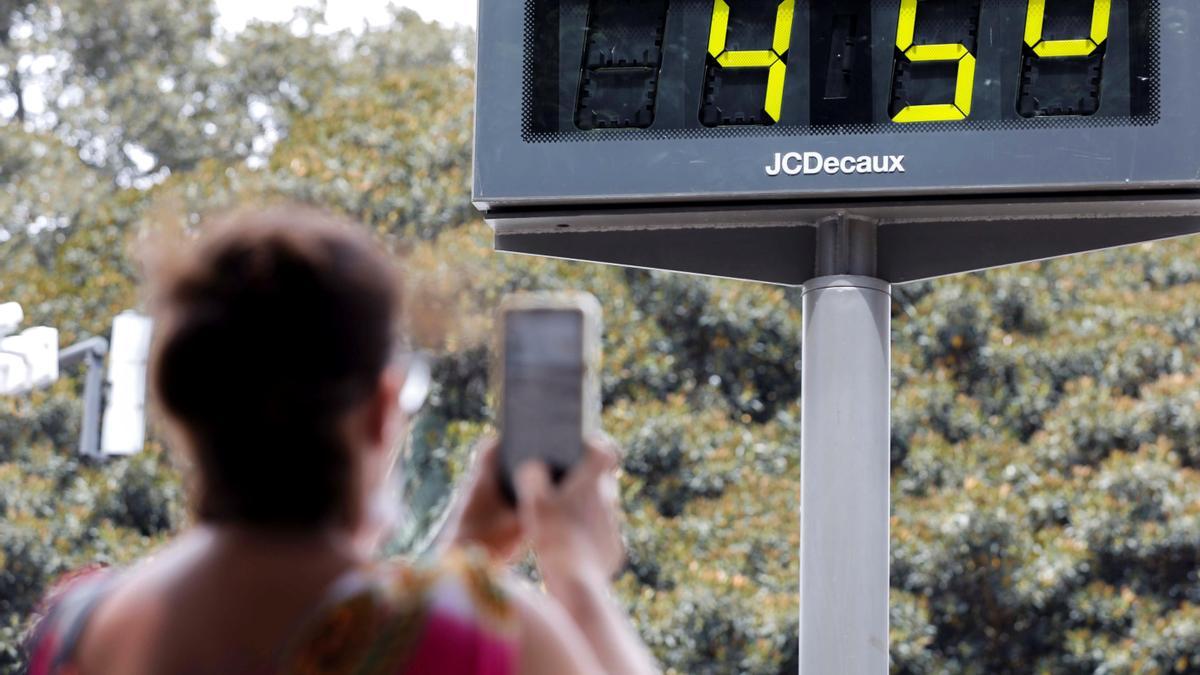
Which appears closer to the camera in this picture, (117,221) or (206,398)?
(206,398)

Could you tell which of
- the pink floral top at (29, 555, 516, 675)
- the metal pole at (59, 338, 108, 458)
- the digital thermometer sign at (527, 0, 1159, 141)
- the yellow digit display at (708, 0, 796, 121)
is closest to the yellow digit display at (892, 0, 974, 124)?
the digital thermometer sign at (527, 0, 1159, 141)

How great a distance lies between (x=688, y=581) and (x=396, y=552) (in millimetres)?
8431

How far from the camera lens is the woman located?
4.00 feet

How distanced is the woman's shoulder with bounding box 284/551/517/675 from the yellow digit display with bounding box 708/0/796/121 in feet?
8.59

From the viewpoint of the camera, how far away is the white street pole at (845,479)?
3689 mm

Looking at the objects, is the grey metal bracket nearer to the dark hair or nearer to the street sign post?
the street sign post

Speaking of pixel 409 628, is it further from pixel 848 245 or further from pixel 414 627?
pixel 848 245

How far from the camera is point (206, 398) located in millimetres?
1316

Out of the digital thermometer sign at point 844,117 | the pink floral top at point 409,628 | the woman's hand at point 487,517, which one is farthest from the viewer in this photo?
the digital thermometer sign at point 844,117

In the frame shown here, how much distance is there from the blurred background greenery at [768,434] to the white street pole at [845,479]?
16.3 feet

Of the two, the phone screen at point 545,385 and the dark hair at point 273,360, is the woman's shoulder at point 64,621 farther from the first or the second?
the phone screen at point 545,385

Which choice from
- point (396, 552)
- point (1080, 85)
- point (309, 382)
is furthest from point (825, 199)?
point (309, 382)

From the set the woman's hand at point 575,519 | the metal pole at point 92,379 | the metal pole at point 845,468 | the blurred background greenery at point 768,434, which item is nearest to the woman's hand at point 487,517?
the woman's hand at point 575,519

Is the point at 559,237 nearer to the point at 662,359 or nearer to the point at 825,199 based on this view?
the point at 825,199
